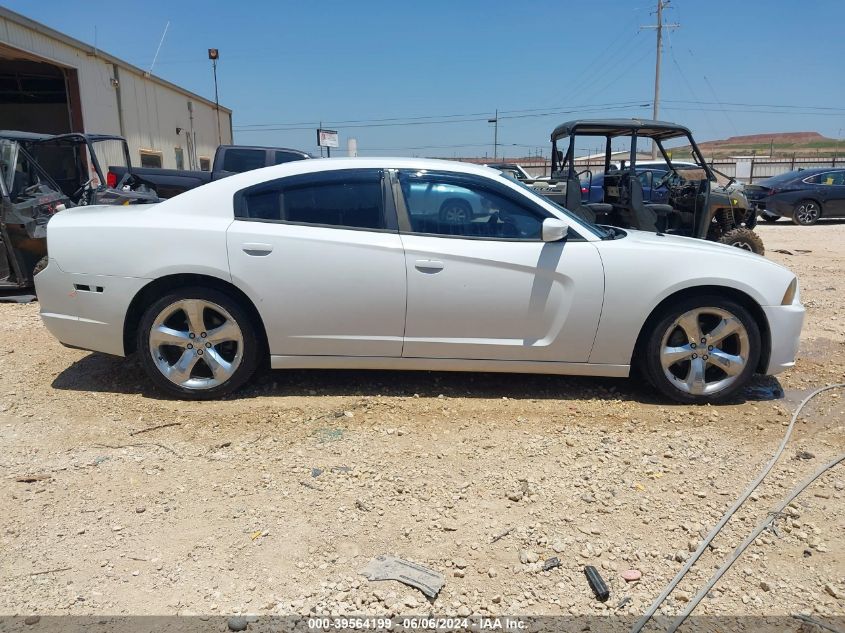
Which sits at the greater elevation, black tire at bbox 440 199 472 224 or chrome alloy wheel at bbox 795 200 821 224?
black tire at bbox 440 199 472 224

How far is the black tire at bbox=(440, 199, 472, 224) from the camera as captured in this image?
414 centimetres

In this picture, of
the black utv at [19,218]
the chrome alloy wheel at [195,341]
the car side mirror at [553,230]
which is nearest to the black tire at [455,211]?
the car side mirror at [553,230]

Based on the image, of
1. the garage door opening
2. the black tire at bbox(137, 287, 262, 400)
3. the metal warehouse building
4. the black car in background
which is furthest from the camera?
the black car in background

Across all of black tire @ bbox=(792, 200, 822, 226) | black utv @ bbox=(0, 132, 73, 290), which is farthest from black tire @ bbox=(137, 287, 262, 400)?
black tire @ bbox=(792, 200, 822, 226)

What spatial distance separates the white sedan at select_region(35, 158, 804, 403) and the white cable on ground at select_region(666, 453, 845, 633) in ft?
3.05

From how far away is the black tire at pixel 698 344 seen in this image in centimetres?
411

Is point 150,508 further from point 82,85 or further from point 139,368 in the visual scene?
point 82,85

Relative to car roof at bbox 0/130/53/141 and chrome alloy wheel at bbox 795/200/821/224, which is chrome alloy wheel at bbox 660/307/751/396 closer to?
car roof at bbox 0/130/53/141

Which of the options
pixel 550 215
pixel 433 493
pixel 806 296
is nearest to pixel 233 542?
pixel 433 493

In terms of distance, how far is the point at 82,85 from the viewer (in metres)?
15.9

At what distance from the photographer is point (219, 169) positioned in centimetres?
1085

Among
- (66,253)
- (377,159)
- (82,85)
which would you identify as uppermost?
(82,85)

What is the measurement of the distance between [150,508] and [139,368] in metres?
2.09

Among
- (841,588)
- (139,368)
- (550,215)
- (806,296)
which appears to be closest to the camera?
(841,588)
